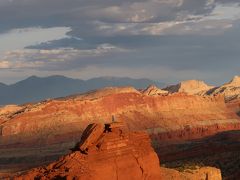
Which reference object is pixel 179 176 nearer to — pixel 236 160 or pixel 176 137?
pixel 236 160

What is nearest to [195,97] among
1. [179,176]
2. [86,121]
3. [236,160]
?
[86,121]

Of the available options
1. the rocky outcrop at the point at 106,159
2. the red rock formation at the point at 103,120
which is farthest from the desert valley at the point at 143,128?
the rocky outcrop at the point at 106,159

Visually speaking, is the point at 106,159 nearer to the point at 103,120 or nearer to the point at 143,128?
the point at 103,120

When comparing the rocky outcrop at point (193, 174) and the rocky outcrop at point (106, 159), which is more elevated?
the rocky outcrop at point (106, 159)

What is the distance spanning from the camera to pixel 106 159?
32844mm

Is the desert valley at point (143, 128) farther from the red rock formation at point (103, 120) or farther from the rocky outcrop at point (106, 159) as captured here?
the rocky outcrop at point (106, 159)

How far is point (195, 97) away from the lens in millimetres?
150750

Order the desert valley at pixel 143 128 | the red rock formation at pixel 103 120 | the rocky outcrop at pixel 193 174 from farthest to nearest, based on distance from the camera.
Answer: the red rock formation at pixel 103 120, the desert valley at pixel 143 128, the rocky outcrop at pixel 193 174

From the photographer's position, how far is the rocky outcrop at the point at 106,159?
3159 centimetres

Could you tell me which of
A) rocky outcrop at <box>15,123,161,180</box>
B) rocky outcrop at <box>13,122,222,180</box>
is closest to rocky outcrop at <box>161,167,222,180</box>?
rocky outcrop at <box>13,122,222,180</box>

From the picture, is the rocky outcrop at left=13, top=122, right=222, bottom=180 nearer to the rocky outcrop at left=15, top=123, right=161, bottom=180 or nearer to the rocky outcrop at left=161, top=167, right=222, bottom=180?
the rocky outcrop at left=15, top=123, right=161, bottom=180

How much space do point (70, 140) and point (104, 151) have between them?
84195mm

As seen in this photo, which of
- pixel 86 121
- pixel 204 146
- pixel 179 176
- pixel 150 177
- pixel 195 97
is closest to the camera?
pixel 150 177

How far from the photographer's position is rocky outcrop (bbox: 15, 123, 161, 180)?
31594 millimetres
